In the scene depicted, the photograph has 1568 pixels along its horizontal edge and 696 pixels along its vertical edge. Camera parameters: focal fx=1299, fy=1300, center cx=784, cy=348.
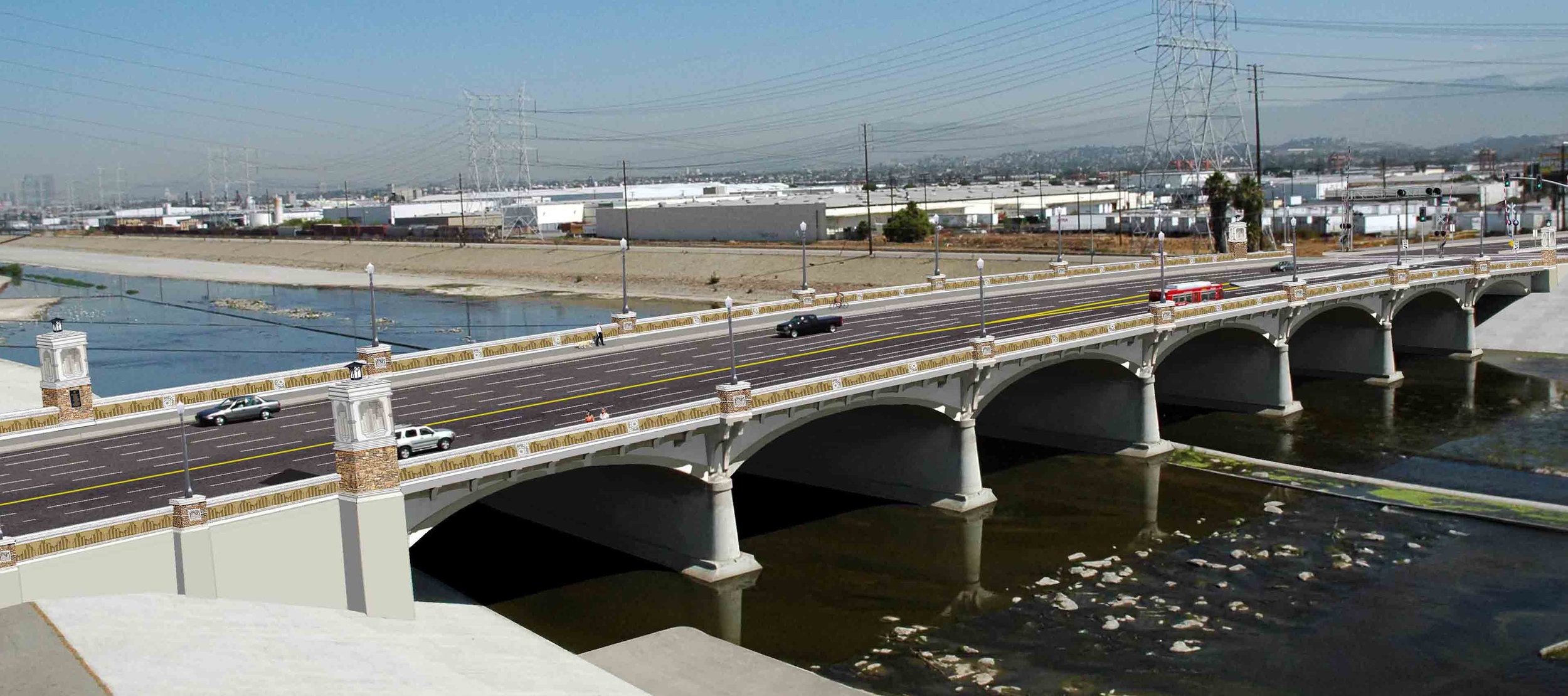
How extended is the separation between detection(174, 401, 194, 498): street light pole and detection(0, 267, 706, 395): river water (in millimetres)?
48189

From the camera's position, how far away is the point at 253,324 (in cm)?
12562

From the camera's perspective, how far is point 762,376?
47.8 meters

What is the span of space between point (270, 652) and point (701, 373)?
23.7m

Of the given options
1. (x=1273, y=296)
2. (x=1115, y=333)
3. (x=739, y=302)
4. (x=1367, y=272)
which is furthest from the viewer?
(x=739, y=302)

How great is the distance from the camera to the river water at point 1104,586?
1341 inches

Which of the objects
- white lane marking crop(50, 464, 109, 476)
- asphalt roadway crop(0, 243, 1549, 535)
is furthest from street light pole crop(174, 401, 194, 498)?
white lane marking crop(50, 464, 109, 476)

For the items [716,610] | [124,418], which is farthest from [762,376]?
[124,418]

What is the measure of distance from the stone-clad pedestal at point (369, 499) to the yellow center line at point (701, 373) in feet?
21.2

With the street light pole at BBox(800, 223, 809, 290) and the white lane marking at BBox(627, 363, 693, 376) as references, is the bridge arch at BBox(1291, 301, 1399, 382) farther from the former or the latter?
the white lane marking at BBox(627, 363, 693, 376)

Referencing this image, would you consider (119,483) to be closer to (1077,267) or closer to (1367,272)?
(1077,267)

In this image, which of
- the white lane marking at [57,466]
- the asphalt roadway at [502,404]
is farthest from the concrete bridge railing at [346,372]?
the white lane marking at [57,466]

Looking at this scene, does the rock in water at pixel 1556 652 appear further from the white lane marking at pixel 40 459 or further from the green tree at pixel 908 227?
the green tree at pixel 908 227

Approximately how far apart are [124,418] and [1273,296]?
51668mm

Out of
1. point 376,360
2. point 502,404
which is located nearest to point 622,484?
point 502,404
